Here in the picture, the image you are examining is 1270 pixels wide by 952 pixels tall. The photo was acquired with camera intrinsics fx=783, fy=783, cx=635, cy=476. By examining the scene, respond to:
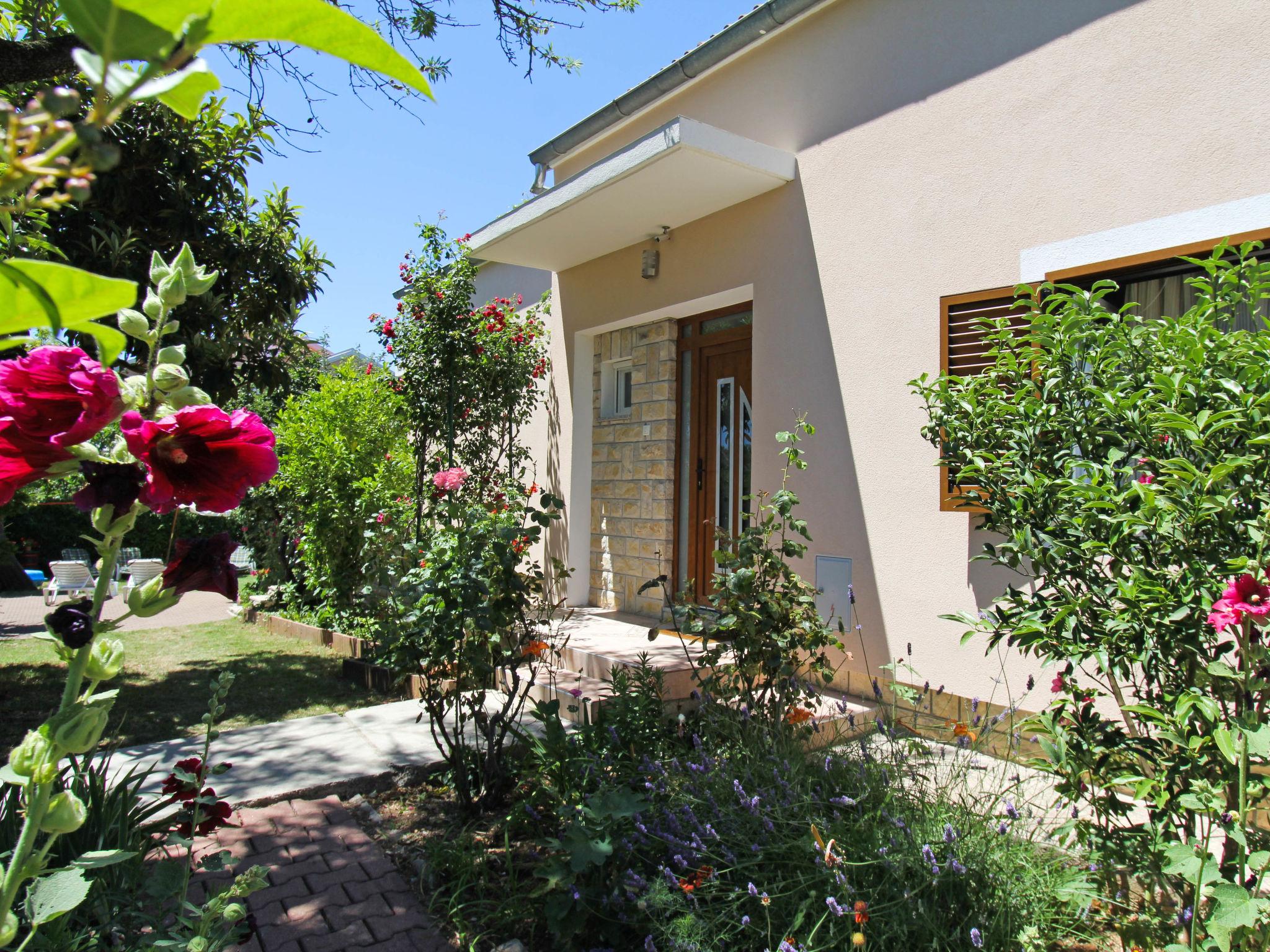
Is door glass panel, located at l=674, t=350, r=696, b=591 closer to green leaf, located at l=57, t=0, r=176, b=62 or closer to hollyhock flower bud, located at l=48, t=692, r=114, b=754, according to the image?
hollyhock flower bud, located at l=48, t=692, r=114, b=754

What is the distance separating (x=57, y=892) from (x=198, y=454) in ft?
2.00

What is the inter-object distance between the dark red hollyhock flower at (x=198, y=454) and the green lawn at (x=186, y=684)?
13.1 ft

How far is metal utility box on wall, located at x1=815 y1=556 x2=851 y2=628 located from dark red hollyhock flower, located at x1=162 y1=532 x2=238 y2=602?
188 inches

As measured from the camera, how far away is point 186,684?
6.63m

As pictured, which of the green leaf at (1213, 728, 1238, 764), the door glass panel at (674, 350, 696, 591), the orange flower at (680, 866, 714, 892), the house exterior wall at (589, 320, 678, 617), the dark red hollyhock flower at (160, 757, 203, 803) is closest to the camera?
the green leaf at (1213, 728, 1238, 764)

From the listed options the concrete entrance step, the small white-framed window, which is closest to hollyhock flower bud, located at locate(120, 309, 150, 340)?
the concrete entrance step

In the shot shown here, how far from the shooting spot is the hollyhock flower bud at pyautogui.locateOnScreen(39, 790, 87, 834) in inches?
28.4

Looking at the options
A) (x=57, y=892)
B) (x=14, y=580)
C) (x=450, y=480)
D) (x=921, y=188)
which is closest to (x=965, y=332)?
(x=921, y=188)

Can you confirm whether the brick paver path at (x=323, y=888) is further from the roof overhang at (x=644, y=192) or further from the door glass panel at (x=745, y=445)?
the roof overhang at (x=644, y=192)

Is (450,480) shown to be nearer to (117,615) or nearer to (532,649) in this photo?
(532,649)

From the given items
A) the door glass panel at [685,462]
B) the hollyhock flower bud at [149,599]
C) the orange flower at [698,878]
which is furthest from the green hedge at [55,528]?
the hollyhock flower bud at [149,599]

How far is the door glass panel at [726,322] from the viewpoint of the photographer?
7070 millimetres

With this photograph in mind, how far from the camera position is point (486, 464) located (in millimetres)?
8992

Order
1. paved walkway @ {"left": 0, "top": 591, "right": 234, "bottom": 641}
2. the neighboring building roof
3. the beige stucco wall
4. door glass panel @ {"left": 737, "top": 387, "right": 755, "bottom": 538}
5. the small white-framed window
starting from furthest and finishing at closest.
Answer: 1. paved walkway @ {"left": 0, "top": 591, "right": 234, "bottom": 641}
2. the small white-framed window
3. door glass panel @ {"left": 737, "top": 387, "right": 755, "bottom": 538}
4. the neighboring building roof
5. the beige stucco wall
